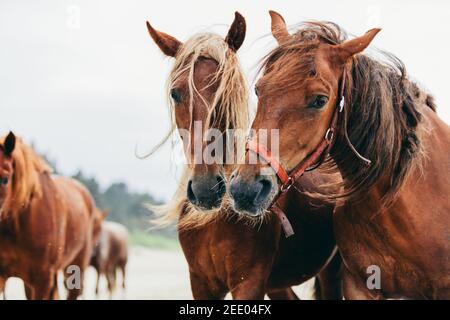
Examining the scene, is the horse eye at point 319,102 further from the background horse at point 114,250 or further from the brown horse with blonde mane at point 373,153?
the background horse at point 114,250

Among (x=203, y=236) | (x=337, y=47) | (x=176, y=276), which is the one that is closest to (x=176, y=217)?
(x=203, y=236)

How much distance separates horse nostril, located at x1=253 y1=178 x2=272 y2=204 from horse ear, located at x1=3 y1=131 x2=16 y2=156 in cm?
373

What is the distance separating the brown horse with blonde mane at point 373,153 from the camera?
416 cm

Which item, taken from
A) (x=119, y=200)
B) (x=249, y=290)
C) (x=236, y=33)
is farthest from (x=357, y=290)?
(x=119, y=200)

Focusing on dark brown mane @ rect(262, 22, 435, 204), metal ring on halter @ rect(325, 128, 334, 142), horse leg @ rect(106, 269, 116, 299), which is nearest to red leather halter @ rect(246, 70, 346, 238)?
metal ring on halter @ rect(325, 128, 334, 142)

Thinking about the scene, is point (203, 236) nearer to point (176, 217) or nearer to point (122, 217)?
point (176, 217)

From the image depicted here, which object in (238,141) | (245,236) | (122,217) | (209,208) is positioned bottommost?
(122,217)

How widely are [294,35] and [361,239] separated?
134 cm

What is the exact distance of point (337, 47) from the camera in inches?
167

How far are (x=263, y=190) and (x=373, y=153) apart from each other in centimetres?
86

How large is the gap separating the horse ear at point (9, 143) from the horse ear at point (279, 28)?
126 inches

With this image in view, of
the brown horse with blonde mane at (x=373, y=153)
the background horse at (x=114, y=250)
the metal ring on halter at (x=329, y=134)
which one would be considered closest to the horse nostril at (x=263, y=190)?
the brown horse with blonde mane at (x=373, y=153)

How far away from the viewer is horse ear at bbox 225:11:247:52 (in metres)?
5.07

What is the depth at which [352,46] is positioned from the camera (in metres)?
4.16
